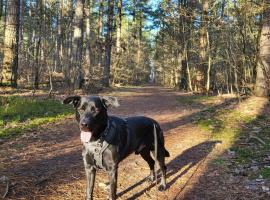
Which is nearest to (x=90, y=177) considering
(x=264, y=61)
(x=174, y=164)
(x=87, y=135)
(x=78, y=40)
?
(x=87, y=135)

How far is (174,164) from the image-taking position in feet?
23.4

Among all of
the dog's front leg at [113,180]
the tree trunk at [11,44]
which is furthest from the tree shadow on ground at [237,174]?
the tree trunk at [11,44]

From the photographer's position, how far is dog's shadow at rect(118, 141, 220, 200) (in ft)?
19.0

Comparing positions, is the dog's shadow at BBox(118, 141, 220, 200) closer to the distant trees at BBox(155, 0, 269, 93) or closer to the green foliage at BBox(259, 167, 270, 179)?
the green foliage at BBox(259, 167, 270, 179)

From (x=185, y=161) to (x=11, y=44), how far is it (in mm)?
10178

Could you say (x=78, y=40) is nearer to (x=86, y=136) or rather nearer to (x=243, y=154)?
(x=243, y=154)

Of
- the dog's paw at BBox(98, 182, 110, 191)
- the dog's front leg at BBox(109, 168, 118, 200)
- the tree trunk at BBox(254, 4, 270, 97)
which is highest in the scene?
the tree trunk at BBox(254, 4, 270, 97)

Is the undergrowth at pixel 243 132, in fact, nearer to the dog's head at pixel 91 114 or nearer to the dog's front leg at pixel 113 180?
the dog's front leg at pixel 113 180

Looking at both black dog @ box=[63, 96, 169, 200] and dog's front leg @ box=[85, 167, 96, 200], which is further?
dog's front leg @ box=[85, 167, 96, 200]

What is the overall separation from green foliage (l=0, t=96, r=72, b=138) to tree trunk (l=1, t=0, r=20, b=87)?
3092 millimetres

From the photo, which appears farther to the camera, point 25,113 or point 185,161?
point 25,113

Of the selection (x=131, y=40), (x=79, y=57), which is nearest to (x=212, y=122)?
(x=79, y=57)

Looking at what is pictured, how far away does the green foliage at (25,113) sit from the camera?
30.3ft

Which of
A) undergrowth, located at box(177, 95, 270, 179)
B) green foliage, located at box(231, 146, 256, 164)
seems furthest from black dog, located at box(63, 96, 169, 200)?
green foliage, located at box(231, 146, 256, 164)
